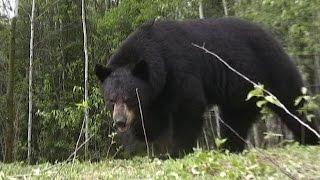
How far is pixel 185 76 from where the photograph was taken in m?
7.32

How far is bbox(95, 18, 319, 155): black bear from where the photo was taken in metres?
7.28

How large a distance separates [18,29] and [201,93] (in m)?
17.8

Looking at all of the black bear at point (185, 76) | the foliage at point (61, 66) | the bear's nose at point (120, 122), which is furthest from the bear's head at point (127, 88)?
the foliage at point (61, 66)

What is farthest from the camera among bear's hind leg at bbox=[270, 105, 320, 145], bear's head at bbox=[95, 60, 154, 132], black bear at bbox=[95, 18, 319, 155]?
bear's hind leg at bbox=[270, 105, 320, 145]

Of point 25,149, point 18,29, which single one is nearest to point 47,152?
point 25,149

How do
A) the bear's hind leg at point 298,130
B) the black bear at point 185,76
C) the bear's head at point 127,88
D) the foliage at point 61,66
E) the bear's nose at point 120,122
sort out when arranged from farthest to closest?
the foliage at point 61,66 → the bear's hind leg at point 298,130 → the black bear at point 185,76 → the bear's head at point 127,88 → the bear's nose at point 120,122

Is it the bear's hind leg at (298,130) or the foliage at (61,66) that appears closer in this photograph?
the bear's hind leg at (298,130)

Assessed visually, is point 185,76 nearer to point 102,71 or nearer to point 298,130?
point 102,71

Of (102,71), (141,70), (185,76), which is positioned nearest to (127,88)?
(141,70)

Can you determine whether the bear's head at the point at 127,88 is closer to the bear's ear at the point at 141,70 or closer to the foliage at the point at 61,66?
the bear's ear at the point at 141,70

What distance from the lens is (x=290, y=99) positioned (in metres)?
8.48

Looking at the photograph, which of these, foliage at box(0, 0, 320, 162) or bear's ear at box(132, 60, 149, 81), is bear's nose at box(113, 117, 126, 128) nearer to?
bear's ear at box(132, 60, 149, 81)

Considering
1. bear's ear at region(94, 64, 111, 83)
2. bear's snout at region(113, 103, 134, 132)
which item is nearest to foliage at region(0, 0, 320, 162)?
bear's ear at region(94, 64, 111, 83)

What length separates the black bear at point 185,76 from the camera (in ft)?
23.9
